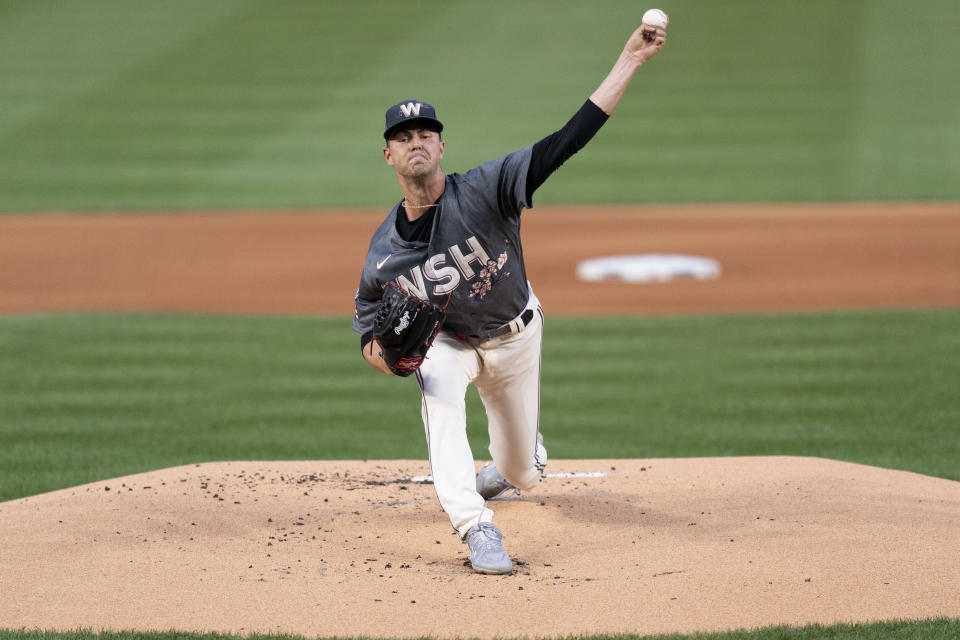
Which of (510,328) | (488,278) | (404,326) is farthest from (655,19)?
(404,326)

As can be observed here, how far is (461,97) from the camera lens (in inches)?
909

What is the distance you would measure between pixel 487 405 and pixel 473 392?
4580 millimetres

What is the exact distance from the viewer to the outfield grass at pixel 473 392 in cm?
788

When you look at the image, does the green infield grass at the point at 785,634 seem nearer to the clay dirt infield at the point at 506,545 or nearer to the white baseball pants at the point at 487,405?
the clay dirt infield at the point at 506,545

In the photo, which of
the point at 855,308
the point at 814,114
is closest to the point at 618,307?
the point at 855,308

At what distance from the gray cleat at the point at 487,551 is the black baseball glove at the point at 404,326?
74 cm

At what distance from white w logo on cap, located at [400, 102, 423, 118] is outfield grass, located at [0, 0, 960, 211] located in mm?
12891

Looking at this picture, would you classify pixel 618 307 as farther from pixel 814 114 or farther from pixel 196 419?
pixel 814 114

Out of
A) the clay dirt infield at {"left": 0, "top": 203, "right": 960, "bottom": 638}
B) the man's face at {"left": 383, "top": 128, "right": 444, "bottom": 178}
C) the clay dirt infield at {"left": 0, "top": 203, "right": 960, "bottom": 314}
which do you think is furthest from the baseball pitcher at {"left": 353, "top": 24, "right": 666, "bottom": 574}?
the clay dirt infield at {"left": 0, "top": 203, "right": 960, "bottom": 314}

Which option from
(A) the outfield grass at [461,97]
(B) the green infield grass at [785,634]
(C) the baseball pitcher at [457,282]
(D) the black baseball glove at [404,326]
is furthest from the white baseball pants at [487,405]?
(A) the outfield grass at [461,97]

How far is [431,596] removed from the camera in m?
4.77

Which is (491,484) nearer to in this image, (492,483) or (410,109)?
(492,483)

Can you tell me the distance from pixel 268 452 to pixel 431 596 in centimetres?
338

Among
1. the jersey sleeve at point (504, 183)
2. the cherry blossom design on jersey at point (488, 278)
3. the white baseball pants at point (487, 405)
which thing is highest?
the jersey sleeve at point (504, 183)
